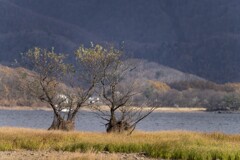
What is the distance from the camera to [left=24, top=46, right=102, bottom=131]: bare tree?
191 feet

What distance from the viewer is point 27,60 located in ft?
217

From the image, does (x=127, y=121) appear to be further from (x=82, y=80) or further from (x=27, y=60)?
(x=27, y=60)

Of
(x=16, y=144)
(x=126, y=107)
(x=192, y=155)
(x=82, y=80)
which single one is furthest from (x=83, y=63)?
(x=192, y=155)

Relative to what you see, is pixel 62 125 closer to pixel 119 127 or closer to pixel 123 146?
pixel 119 127

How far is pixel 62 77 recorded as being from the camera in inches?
2493

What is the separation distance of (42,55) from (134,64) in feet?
35.5

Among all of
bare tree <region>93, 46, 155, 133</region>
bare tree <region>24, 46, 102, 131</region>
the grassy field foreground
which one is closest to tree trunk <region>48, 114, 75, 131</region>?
bare tree <region>24, 46, 102, 131</region>

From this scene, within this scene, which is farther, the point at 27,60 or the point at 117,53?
the point at 27,60

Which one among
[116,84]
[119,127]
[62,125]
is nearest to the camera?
[119,127]

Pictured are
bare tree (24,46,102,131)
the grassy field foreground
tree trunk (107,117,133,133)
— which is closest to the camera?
the grassy field foreground

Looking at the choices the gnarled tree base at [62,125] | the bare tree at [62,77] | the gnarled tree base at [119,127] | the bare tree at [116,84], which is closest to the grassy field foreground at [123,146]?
the gnarled tree base at [119,127]

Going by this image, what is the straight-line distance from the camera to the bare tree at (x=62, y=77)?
5825 centimetres

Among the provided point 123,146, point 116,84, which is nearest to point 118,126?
point 116,84

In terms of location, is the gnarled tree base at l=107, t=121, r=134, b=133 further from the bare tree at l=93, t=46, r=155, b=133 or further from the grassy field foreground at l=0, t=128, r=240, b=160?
the grassy field foreground at l=0, t=128, r=240, b=160
